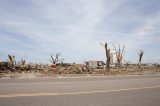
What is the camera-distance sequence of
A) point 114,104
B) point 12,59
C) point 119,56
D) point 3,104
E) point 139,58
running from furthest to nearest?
point 139,58, point 119,56, point 12,59, point 114,104, point 3,104

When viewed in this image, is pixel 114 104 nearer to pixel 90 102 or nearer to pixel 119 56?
pixel 90 102

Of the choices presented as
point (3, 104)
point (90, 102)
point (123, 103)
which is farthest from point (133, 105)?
point (3, 104)

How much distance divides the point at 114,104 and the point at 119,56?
61803 mm

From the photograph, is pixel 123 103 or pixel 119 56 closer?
pixel 123 103

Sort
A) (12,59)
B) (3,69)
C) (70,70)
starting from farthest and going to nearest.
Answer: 1. (12,59)
2. (70,70)
3. (3,69)

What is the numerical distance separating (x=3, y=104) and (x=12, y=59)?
97.0 feet

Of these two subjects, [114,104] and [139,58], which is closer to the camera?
[114,104]

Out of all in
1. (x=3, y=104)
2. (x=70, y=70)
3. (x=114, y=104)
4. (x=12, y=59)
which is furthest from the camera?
(x=12, y=59)

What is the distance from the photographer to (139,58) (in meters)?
73.3

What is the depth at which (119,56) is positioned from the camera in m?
68.0

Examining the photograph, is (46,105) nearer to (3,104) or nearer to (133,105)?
(3,104)

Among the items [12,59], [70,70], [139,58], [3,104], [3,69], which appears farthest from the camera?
[139,58]

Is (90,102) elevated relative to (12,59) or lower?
lower

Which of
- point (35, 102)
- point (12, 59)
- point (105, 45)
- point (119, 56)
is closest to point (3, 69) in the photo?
point (12, 59)
